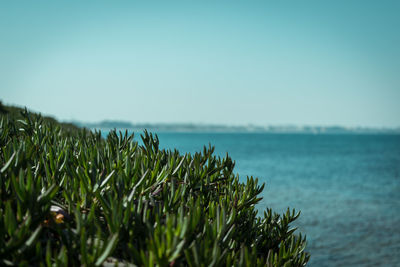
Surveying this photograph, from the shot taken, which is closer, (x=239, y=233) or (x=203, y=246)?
(x=203, y=246)

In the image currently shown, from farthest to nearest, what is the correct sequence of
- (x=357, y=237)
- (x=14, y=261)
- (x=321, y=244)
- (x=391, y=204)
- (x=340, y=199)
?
(x=340, y=199) → (x=391, y=204) → (x=357, y=237) → (x=321, y=244) → (x=14, y=261)

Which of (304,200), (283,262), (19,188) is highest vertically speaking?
(19,188)

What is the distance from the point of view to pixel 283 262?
8.00ft

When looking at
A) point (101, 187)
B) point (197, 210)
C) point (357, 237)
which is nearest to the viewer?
point (197, 210)

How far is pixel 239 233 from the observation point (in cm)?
244

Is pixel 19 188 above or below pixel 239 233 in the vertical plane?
above

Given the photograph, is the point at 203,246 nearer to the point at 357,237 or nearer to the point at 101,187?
the point at 101,187

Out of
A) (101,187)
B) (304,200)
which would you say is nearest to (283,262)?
(101,187)

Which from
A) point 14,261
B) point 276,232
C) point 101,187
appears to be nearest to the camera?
point 14,261

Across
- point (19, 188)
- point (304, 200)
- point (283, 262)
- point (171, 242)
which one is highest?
point (19, 188)

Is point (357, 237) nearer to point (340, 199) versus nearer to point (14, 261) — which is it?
point (340, 199)

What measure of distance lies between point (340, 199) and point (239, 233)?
21.4 metres

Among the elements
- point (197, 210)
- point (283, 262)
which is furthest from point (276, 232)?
point (197, 210)

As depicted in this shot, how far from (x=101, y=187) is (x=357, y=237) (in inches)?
541
